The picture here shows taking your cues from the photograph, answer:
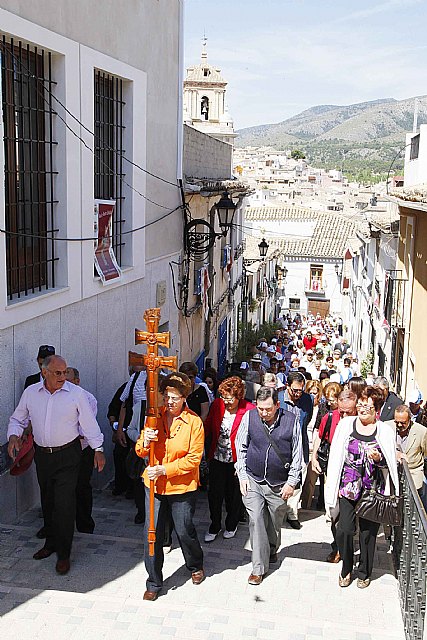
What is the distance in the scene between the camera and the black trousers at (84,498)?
6801mm

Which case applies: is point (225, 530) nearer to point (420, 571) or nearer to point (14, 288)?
point (420, 571)

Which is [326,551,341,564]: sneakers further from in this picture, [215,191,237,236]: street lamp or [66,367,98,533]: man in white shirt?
[215,191,237,236]: street lamp

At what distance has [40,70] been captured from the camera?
7.66m

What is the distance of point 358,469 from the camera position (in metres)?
5.97

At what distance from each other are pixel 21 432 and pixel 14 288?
1.71 m

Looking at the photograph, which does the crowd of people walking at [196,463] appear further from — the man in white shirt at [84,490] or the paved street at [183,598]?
the man in white shirt at [84,490]

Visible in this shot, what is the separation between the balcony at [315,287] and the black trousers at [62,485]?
52.2m

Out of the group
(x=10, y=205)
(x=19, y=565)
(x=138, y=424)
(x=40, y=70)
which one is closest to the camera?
(x=19, y=565)

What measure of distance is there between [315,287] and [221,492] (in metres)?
51.3

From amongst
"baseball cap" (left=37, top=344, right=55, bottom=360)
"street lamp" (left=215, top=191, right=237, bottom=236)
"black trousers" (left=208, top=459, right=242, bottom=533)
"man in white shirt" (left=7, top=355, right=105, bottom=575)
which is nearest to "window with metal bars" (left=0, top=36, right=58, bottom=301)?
"baseball cap" (left=37, top=344, right=55, bottom=360)

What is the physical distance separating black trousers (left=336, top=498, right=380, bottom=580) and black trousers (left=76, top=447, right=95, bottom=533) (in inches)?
87.5

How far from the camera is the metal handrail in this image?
4863mm

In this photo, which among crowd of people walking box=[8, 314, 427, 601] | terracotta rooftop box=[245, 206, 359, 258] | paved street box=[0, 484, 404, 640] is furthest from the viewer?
terracotta rooftop box=[245, 206, 359, 258]

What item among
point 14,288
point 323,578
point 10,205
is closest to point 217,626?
point 323,578
